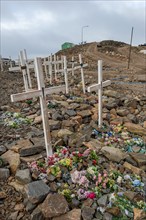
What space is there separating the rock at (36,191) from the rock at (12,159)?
0.65 metres

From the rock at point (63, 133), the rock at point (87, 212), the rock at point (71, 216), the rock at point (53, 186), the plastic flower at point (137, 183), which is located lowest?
the plastic flower at point (137, 183)

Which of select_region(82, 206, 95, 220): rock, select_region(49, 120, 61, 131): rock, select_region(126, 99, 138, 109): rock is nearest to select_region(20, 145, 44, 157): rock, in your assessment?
select_region(49, 120, 61, 131): rock

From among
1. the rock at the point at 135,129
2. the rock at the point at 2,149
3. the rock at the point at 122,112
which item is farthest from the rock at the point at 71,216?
the rock at the point at 122,112

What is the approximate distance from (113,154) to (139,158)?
0.55m

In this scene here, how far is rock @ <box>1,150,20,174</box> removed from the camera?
14.0 ft

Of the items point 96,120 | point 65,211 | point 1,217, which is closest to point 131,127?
point 96,120

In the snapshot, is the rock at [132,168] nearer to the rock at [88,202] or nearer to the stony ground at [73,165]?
the stony ground at [73,165]

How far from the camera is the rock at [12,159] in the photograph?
427cm

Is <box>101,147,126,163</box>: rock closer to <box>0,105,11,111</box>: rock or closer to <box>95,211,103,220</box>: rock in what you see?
<box>95,211,103,220</box>: rock

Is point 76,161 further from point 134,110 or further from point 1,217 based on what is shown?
point 134,110

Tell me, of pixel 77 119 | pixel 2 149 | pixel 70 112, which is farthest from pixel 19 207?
pixel 70 112

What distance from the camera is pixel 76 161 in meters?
→ 4.55

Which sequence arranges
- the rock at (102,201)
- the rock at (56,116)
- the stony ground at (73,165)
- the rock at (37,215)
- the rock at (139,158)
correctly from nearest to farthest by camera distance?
the rock at (37,215) < the stony ground at (73,165) < the rock at (102,201) < the rock at (139,158) < the rock at (56,116)

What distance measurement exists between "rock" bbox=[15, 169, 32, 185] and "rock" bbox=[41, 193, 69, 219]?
528mm
